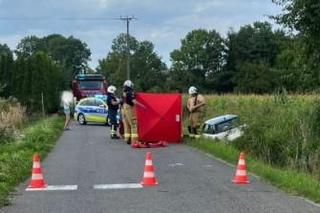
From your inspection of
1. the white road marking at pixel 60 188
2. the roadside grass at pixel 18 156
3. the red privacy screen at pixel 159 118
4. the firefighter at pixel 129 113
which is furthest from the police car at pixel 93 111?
the white road marking at pixel 60 188

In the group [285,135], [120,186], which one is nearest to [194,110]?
[285,135]

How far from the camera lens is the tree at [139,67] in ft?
404

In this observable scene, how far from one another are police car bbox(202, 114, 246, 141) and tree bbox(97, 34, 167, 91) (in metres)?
93.7

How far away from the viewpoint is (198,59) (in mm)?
117062

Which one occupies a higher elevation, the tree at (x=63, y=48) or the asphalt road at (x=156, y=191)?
the tree at (x=63, y=48)

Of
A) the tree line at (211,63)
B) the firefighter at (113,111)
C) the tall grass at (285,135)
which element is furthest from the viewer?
the tree line at (211,63)

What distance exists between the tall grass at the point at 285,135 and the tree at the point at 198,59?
88.4 m

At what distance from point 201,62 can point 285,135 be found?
9866cm

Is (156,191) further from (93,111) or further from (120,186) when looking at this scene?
(93,111)

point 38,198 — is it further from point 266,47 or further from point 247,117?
point 266,47

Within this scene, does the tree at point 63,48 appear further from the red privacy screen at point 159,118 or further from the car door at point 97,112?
the red privacy screen at point 159,118

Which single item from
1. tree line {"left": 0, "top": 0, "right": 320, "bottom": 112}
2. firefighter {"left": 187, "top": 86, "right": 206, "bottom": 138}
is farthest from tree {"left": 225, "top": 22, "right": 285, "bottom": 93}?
firefighter {"left": 187, "top": 86, "right": 206, "bottom": 138}

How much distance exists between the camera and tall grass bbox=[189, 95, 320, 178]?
56.2 feet

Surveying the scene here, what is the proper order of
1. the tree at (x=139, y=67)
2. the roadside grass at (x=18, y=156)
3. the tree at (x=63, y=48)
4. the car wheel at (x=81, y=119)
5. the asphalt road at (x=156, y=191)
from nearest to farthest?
the asphalt road at (x=156, y=191) → the roadside grass at (x=18, y=156) → the car wheel at (x=81, y=119) → the tree at (x=139, y=67) → the tree at (x=63, y=48)
